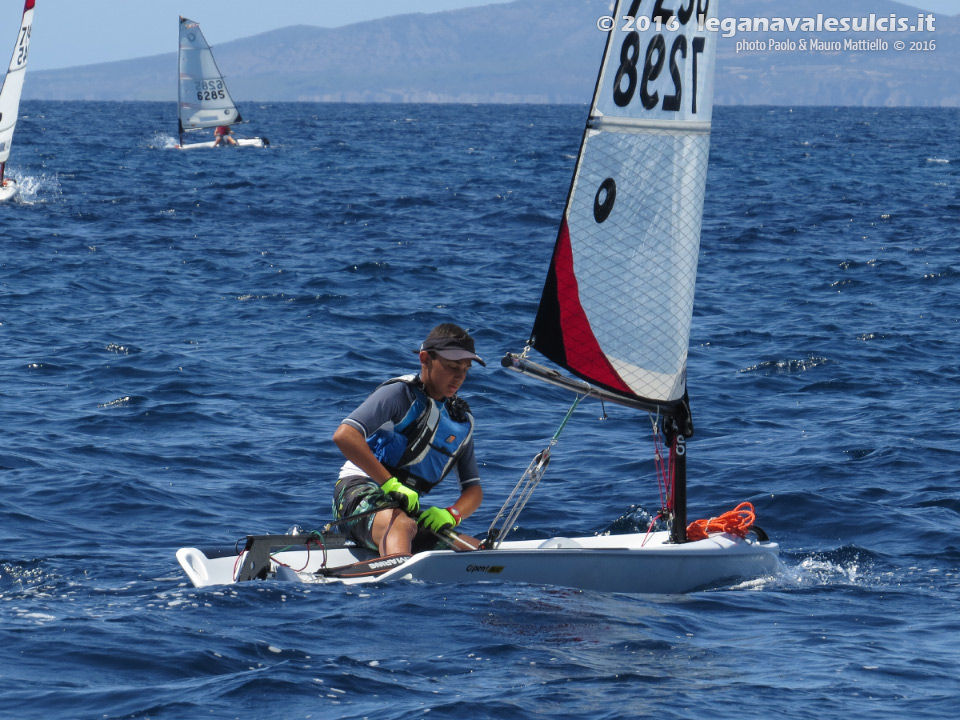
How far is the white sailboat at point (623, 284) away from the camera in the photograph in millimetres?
6438

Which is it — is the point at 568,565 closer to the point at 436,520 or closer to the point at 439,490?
the point at 436,520

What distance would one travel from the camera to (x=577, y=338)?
671cm

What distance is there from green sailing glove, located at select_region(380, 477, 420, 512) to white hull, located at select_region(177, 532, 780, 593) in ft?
1.24

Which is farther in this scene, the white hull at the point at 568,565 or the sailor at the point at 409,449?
the sailor at the point at 409,449

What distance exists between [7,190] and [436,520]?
848 inches

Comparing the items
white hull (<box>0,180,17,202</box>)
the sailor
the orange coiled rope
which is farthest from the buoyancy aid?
white hull (<box>0,180,17,202</box>)

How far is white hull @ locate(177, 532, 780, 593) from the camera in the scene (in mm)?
6520

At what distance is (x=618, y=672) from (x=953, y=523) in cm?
414

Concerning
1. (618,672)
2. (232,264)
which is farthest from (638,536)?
(232,264)

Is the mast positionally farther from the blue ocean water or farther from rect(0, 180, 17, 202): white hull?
rect(0, 180, 17, 202): white hull

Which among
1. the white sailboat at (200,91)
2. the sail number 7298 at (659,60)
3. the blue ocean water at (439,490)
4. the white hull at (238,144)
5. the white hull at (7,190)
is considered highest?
the white sailboat at (200,91)

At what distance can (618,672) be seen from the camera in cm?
546

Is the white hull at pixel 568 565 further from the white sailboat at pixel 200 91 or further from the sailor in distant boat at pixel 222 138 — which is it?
the sailor in distant boat at pixel 222 138

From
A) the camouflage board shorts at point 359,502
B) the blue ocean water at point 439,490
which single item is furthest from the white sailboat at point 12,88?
the camouflage board shorts at point 359,502
